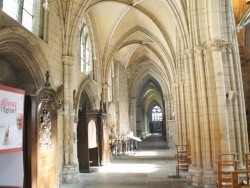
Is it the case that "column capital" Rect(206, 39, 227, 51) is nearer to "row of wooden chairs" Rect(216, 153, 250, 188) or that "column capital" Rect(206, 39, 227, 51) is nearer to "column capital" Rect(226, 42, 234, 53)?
"column capital" Rect(226, 42, 234, 53)

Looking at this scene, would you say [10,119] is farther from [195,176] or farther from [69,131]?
[195,176]

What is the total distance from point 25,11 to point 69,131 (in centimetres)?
438

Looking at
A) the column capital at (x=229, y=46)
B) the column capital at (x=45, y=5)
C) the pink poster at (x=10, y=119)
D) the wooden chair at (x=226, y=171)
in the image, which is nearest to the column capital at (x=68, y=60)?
the column capital at (x=45, y=5)

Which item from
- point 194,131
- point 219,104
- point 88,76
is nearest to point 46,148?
point 219,104

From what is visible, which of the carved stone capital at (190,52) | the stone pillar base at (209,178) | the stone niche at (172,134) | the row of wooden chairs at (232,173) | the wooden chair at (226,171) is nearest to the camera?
the row of wooden chairs at (232,173)

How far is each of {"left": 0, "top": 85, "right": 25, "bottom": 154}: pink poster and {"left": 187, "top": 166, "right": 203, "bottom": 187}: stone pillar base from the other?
5445 millimetres

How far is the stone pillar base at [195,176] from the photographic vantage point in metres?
7.51

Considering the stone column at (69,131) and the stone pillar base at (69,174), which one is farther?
the stone column at (69,131)

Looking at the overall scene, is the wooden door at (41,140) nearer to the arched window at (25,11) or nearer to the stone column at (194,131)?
the arched window at (25,11)

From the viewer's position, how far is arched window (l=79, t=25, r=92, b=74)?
1235 centimetres

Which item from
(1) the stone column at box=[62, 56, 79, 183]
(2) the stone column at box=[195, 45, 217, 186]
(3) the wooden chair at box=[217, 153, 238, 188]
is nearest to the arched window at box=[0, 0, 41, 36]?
(1) the stone column at box=[62, 56, 79, 183]

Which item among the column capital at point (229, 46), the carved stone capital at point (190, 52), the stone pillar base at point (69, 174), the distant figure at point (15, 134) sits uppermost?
the carved stone capital at point (190, 52)

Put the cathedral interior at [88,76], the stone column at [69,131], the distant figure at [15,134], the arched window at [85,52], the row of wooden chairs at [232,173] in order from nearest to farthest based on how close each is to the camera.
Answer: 1. the distant figure at [15,134]
2. the row of wooden chairs at [232,173]
3. the cathedral interior at [88,76]
4. the stone column at [69,131]
5. the arched window at [85,52]

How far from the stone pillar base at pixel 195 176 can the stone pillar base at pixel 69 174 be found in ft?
13.1
